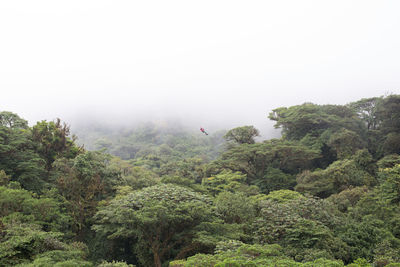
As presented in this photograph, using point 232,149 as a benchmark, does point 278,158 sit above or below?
below

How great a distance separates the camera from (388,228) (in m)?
11.7

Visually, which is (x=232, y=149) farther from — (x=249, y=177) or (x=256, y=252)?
(x=256, y=252)

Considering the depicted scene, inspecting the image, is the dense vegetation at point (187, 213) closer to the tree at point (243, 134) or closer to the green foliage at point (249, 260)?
the green foliage at point (249, 260)

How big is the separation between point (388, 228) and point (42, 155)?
2079 centimetres

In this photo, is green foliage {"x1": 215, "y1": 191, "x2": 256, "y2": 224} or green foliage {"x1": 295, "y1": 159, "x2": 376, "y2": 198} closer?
green foliage {"x1": 215, "y1": 191, "x2": 256, "y2": 224}

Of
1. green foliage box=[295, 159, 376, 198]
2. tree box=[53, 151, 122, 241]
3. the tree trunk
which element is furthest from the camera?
green foliage box=[295, 159, 376, 198]

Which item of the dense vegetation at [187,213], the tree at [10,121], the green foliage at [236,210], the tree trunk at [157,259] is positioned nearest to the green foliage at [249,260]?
the dense vegetation at [187,213]

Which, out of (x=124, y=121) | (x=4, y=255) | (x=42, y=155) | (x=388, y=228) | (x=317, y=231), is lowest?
(x=388, y=228)

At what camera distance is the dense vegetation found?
338 inches

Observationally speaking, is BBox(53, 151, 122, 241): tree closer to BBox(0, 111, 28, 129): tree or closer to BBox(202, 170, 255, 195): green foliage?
BBox(0, 111, 28, 129): tree

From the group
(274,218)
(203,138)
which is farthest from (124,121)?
(274,218)

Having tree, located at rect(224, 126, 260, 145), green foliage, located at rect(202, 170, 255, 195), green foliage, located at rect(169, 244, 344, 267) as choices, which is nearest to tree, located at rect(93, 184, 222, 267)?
green foliage, located at rect(169, 244, 344, 267)

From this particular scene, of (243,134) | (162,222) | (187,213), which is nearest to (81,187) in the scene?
(162,222)

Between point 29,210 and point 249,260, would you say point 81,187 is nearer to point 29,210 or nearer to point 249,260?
point 29,210
